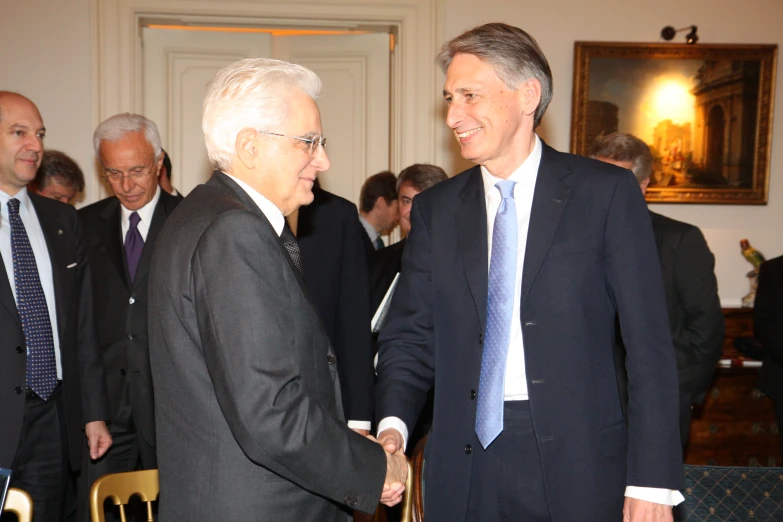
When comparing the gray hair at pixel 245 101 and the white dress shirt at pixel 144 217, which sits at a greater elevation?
the gray hair at pixel 245 101

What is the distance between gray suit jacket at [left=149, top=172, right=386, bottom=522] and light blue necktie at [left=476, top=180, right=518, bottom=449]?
0.33m

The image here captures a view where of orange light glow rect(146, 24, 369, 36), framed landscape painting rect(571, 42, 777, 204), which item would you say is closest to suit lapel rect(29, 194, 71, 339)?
orange light glow rect(146, 24, 369, 36)

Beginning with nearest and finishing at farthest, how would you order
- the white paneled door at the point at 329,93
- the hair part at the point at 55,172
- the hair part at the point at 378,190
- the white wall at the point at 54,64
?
the hair part at the point at 55,172 → the hair part at the point at 378,190 → the white wall at the point at 54,64 → the white paneled door at the point at 329,93

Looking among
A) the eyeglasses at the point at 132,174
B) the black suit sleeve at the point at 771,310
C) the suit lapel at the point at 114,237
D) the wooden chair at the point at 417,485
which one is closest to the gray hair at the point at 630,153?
the black suit sleeve at the point at 771,310

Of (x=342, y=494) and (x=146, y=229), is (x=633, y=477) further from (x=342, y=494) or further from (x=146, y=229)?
(x=146, y=229)

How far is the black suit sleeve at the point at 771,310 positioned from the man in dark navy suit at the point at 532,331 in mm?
2468

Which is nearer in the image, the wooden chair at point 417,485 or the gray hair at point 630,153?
the wooden chair at point 417,485

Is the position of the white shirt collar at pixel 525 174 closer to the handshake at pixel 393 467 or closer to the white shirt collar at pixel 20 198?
the handshake at pixel 393 467

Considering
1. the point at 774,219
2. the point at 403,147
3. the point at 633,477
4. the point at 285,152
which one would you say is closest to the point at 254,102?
the point at 285,152

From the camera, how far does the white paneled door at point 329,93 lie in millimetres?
6008

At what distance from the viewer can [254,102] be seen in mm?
1909

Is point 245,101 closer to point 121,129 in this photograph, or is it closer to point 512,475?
point 512,475

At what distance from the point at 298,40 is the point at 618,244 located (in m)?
4.62

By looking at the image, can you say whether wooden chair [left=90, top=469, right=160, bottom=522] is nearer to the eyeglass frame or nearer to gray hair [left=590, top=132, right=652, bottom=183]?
the eyeglass frame
